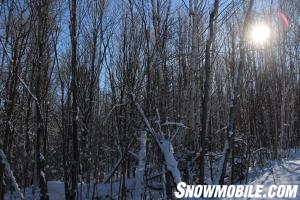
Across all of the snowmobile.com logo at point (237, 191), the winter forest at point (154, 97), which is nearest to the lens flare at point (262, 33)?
the winter forest at point (154, 97)

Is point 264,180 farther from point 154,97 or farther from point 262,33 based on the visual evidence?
point 262,33

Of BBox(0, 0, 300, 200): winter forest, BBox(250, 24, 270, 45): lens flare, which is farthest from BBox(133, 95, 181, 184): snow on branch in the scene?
BBox(250, 24, 270, 45): lens flare

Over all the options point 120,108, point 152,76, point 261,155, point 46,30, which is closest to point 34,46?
point 46,30

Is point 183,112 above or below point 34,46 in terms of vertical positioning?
below

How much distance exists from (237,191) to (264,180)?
0.75 meters

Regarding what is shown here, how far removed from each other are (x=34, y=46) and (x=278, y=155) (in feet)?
23.4

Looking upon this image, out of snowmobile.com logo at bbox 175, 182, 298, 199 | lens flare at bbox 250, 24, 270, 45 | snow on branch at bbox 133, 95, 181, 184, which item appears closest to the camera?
snowmobile.com logo at bbox 175, 182, 298, 199

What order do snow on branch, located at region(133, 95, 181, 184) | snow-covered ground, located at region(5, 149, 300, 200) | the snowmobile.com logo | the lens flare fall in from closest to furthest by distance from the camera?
1. the snowmobile.com logo
2. snow on branch, located at region(133, 95, 181, 184)
3. snow-covered ground, located at region(5, 149, 300, 200)
4. the lens flare

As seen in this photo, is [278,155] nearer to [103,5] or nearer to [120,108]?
[120,108]

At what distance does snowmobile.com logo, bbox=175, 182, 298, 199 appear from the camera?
536cm

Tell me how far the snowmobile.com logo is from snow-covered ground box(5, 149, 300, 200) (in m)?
0.13

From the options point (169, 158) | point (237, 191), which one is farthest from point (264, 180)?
point (169, 158)

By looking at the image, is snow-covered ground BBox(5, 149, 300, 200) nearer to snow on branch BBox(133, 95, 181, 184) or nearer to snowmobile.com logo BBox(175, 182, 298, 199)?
snowmobile.com logo BBox(175, 182, 298, 199)

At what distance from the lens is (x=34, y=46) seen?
24.9ft
